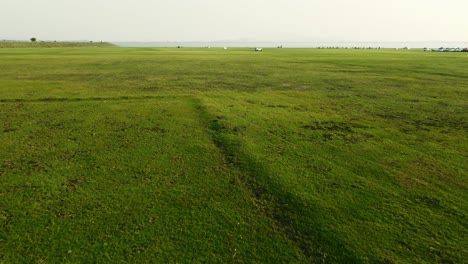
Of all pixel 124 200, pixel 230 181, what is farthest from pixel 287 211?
pixel 124 200

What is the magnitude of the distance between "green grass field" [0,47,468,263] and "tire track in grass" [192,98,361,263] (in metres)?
0.03

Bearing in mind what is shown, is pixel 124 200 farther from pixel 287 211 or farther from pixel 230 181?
pixel 287 211

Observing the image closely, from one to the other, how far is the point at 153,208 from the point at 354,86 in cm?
2238

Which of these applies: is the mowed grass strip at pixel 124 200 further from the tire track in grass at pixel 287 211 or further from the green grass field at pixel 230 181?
the tire track in grass at pixel 287 211

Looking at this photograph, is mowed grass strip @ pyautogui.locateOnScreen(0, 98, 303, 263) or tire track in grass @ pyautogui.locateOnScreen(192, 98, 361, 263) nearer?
mowed grass strip @ pyautogui.locateOnScreen(0, 98, 303, 263)

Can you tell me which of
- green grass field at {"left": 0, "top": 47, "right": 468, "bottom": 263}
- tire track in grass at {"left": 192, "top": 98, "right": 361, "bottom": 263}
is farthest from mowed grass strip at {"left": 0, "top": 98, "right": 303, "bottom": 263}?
tire track in grass at {"left": 192, "top": 98, "right": 361, "bottom": 263}

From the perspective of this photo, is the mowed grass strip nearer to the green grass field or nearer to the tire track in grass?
the green grass field

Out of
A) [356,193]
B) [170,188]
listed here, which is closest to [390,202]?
[356,193]

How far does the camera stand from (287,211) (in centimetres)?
802

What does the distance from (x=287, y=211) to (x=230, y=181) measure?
214 cm

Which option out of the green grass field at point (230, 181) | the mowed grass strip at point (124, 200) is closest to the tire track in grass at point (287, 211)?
the green grass field at point (230, 181)

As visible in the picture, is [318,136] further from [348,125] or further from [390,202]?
[390,202]

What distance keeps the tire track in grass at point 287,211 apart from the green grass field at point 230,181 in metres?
0.03

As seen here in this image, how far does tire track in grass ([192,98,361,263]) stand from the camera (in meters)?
6.62
